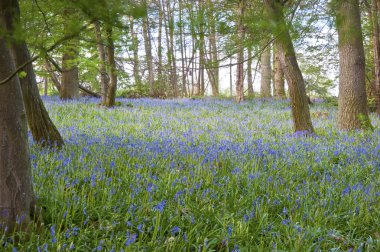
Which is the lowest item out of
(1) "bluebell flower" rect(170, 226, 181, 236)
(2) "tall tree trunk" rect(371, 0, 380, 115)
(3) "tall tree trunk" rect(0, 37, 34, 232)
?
(1) "bluebell flower" rect(170, 226, 181, 236)

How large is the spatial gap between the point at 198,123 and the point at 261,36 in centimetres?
495

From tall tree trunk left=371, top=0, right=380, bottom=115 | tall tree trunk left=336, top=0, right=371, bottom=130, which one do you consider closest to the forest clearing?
tall tree trunk left=336, top=0, right=371, bottom=130

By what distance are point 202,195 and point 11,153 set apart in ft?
5.95

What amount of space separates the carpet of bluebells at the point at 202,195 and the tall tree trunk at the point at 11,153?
19 centimetres

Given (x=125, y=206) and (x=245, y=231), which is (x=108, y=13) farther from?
(x=245, y=231)

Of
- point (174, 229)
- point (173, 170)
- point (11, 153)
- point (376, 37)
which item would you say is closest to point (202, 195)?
point (173, 170)

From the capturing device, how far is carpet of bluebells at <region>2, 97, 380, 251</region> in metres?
2.59

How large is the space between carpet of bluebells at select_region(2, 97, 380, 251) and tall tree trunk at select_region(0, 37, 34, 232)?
0.63ft

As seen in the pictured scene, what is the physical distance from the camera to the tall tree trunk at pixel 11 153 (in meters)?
2.36

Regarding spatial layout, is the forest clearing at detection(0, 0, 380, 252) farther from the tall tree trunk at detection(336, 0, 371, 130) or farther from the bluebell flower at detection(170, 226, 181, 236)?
the tall tree trunk at detection(336, 0, 371, 130)

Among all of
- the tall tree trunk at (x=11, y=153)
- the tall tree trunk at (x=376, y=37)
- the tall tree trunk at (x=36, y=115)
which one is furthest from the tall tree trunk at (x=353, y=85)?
the tall tree trunk at (x=11, y=153)

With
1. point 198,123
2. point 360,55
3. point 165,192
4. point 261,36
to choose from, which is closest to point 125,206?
point 165,192

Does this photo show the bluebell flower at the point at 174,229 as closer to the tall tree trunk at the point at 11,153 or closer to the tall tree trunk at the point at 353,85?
the tall tree trunk at the point at 11,153

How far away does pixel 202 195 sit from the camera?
342 centimetres
